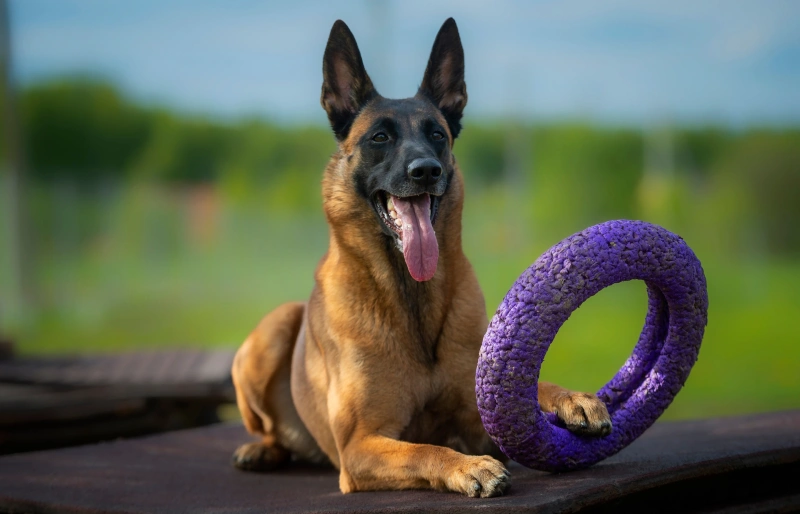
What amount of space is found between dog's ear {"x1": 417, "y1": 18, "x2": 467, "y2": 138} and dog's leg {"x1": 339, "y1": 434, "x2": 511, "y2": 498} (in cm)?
155

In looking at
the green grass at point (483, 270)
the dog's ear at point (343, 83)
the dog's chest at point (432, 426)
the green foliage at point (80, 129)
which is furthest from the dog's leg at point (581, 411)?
the green foliage at point (80, 129)

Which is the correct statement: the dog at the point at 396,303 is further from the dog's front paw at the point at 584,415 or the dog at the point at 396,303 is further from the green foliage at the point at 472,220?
the green foliage at the point at 472,220

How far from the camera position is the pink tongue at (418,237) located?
10.3 feet

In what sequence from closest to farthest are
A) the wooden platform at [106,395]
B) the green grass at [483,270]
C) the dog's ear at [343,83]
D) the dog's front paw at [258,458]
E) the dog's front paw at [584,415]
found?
the dog's front paw at [584,415] < the dog's ear at [343,83] < the dog's front paw at [258,458] < the wooden platform at [106,395] < the green grass at [483,270]

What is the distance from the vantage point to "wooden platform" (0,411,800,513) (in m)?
2.63

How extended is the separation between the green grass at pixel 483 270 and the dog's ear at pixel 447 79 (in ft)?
24.3

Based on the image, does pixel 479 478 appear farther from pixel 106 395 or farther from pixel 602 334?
pixel 602 334

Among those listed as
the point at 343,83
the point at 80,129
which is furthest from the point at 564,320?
the point at 80,129

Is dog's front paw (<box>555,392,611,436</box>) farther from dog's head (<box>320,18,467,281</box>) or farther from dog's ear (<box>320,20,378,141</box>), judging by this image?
dog's ear (<box>320,20,378,141</box>)

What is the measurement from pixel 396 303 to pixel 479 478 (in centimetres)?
94

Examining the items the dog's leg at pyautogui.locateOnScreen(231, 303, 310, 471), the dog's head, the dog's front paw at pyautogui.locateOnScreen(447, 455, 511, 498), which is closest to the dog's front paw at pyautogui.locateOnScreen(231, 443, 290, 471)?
the dog's leg at pyautogui.locateOnScreen(231, 303, 310, 471)

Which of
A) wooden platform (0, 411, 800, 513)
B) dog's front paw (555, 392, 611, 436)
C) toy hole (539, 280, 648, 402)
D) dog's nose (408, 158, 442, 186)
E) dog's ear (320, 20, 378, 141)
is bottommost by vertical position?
toy hole (539, 280, 648, 402)

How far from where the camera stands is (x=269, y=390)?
13.7 ft

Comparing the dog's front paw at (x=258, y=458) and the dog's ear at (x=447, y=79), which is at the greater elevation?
the dog's ear at (x=447, y=79)
